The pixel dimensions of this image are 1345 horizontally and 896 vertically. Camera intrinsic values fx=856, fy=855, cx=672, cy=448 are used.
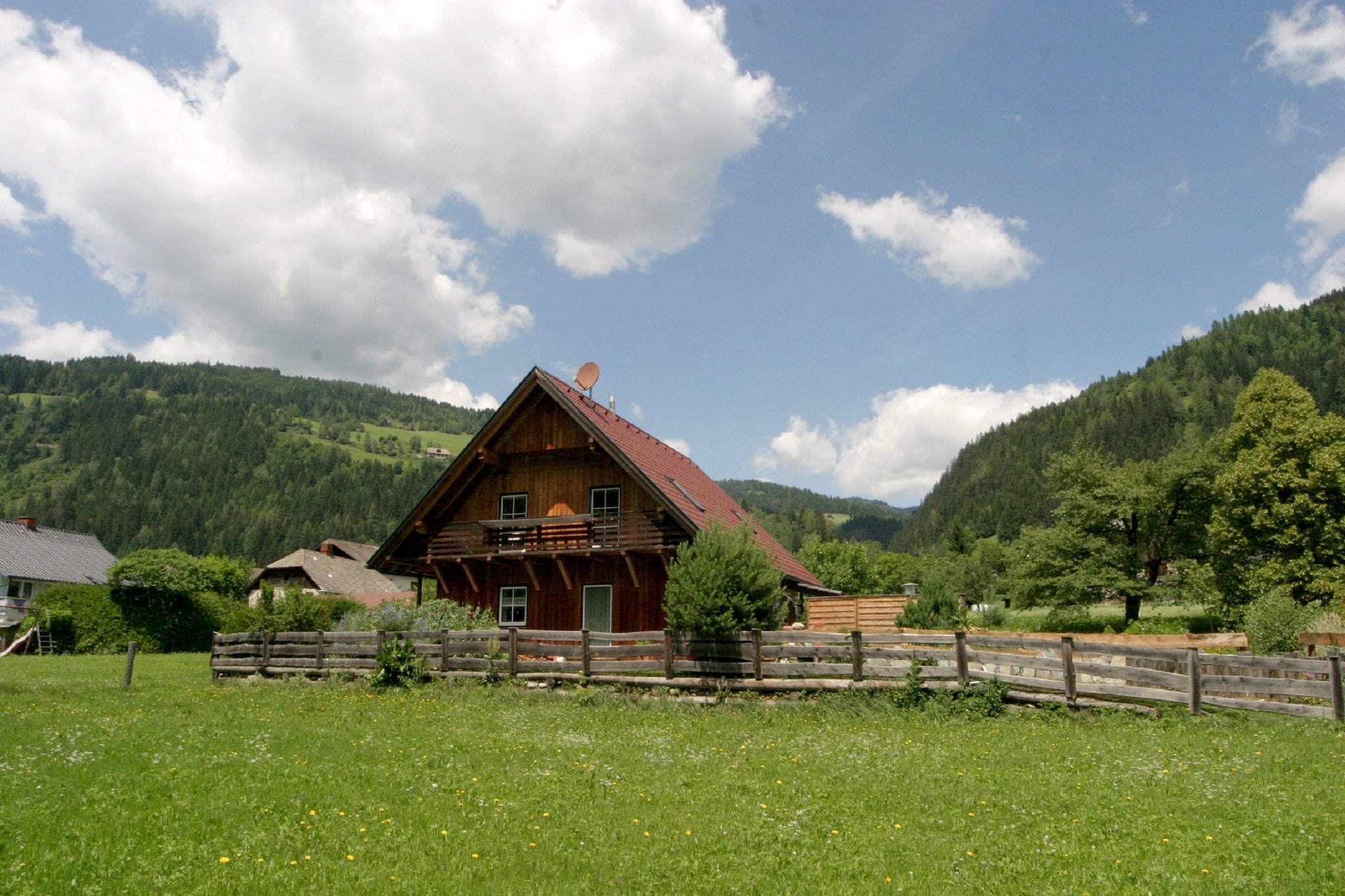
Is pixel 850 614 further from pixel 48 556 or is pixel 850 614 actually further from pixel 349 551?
pixel 349 551

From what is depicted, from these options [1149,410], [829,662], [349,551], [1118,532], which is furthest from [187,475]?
[1149,410]

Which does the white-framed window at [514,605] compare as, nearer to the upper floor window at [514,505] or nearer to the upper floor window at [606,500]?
the upper floor window at [514,505]

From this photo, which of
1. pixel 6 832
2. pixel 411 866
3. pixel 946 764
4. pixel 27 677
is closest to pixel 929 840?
pixel 946 764

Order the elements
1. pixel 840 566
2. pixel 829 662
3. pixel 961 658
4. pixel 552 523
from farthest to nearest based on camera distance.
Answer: pixel 840 566 → pixel 552 523 → pixel 829 662 → pixel 961 658

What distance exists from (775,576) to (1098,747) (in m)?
7.83

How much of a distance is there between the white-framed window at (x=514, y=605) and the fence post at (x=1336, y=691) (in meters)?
21.1

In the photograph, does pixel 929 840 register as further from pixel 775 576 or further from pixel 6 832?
pixel 775 576

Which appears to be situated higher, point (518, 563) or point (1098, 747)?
point (518, 563)

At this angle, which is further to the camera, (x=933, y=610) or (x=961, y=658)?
(x=933, y=610)

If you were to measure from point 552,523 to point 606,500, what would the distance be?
1945 millimetres

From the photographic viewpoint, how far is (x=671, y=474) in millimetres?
29516

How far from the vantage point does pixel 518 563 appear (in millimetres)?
28125

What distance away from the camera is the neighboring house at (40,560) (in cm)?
5556

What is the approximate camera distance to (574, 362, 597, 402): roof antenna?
30656mm
